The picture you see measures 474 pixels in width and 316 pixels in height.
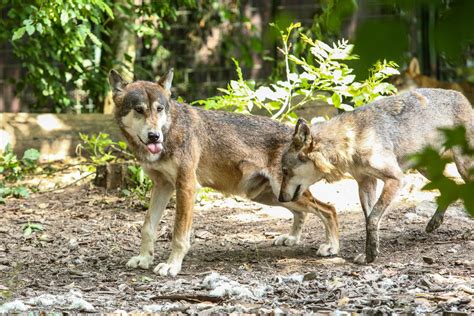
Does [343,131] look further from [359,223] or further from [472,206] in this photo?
[472,206]

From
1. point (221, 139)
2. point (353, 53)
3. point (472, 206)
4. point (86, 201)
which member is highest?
point (353, 53)

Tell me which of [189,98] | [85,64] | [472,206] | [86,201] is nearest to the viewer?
[472,206]

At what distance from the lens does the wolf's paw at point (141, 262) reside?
6656mm

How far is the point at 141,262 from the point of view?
6.66m

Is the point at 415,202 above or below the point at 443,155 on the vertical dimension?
below

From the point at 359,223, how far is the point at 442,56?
649 cm

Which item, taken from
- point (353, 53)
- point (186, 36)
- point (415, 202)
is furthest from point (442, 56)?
point (186, 36)

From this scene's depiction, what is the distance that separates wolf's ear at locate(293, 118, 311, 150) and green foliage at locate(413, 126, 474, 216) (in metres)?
5.05

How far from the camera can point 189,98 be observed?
42.9 ft

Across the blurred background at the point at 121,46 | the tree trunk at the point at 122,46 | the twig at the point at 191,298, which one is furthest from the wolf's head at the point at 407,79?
the twig at the point at 191,298

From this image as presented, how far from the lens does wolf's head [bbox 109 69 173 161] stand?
634 cm

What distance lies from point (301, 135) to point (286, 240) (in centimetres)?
109

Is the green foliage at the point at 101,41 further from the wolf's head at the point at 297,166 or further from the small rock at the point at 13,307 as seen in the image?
the small rock at the point at 13,307

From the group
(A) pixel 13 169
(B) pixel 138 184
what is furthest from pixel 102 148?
(A) pixel 13 169
